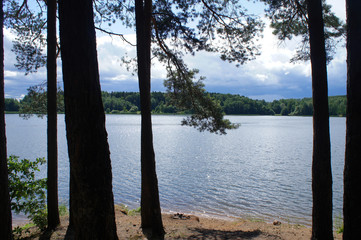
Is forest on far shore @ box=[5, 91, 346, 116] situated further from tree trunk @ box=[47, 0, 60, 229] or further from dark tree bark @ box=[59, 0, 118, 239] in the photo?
dark tree bark @ box=[59, 0, 118, 239]

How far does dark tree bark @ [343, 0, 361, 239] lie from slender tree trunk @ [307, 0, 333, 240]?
55.5 inches

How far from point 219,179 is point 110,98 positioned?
6970 cm

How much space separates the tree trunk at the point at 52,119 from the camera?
20.0ft

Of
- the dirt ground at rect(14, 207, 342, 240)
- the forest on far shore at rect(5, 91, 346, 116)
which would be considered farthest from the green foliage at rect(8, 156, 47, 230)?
the forest on far shore at rect(5, 91, 346, 116)

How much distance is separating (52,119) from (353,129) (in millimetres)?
5607

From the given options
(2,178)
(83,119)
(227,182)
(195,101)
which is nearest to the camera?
(83,119)

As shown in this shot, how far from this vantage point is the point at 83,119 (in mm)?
2590

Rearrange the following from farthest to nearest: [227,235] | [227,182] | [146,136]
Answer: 1. [227,182]
2. [227,235]
3. [146,136]

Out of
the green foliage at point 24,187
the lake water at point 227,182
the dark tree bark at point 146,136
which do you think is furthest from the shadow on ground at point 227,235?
the lake water at point 227,182

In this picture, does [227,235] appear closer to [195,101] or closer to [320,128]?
[320,128]

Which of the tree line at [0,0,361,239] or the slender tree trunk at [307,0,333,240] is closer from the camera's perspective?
the tree line at [0,0,361,239]

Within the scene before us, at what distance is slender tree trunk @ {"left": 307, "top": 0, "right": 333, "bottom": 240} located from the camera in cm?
482

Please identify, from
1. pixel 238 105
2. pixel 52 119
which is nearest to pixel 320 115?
pixel 52 119

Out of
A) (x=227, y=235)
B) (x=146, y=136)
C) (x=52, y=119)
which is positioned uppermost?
(x=52, y=119)
